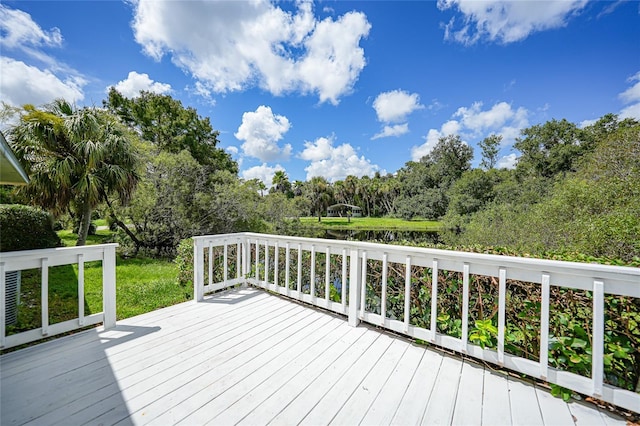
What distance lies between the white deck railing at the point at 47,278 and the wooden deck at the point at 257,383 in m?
0.13

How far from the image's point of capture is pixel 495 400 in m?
1.61

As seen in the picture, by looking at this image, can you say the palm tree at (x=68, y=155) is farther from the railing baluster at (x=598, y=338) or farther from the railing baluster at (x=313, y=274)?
the railing baluster at (x=598, y=338)

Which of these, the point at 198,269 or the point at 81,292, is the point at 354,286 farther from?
the point at 81,292

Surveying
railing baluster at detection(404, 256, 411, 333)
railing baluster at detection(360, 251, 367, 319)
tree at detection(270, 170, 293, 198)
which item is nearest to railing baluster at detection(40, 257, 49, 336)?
railing baluster at detection(360, 251, 367, 319)

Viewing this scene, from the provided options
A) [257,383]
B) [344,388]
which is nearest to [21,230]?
[257,383]

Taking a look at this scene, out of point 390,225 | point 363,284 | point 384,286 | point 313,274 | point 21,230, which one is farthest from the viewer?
point 390,225

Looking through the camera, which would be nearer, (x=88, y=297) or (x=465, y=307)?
(x=465, y=307)

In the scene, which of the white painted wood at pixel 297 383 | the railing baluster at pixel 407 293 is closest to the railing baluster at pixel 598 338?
the railing baluster at pixel 407 293

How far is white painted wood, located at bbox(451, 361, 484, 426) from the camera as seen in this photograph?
4.79 feet

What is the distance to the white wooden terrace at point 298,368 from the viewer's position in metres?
1.48

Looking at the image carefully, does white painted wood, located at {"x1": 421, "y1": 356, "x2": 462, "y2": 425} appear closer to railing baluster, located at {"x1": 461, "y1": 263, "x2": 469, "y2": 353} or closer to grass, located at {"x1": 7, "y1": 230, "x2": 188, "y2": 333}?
railing baluster, located at {"x1": 461, "y1": 263, "x2": 469, "y2": 353}

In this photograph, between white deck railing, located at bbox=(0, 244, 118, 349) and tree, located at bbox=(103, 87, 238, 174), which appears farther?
tree, located at bbox=(103, 87, 238, 174)

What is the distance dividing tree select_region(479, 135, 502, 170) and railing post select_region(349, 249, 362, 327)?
29.9 m

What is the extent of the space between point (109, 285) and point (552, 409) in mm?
3778
